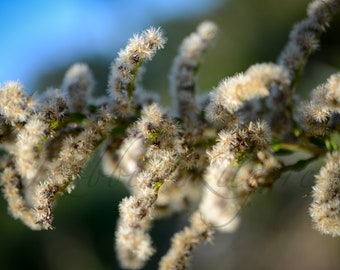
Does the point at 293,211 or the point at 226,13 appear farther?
the point at 226,13

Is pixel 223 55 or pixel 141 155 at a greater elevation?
pixel 223 55

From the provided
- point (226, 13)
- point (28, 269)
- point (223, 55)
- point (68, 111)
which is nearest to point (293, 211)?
point (28, 269)

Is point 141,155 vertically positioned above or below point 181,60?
below

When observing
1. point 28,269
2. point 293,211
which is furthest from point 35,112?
point 28,269

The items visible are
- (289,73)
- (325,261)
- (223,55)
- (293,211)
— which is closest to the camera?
(289,73)

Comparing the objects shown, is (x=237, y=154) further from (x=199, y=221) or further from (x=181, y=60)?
(x=181, y=60)

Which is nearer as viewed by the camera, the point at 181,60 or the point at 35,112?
the point at 35,112

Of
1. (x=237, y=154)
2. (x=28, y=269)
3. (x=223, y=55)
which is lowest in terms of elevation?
(x=237, y=154)

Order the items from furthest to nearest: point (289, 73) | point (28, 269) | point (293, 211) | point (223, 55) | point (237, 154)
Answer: point (223, 55) → point (28, 269) → point (293, 211) → point (289, 73) → point (237, 154)

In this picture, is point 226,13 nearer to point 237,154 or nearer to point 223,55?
point 223,55
